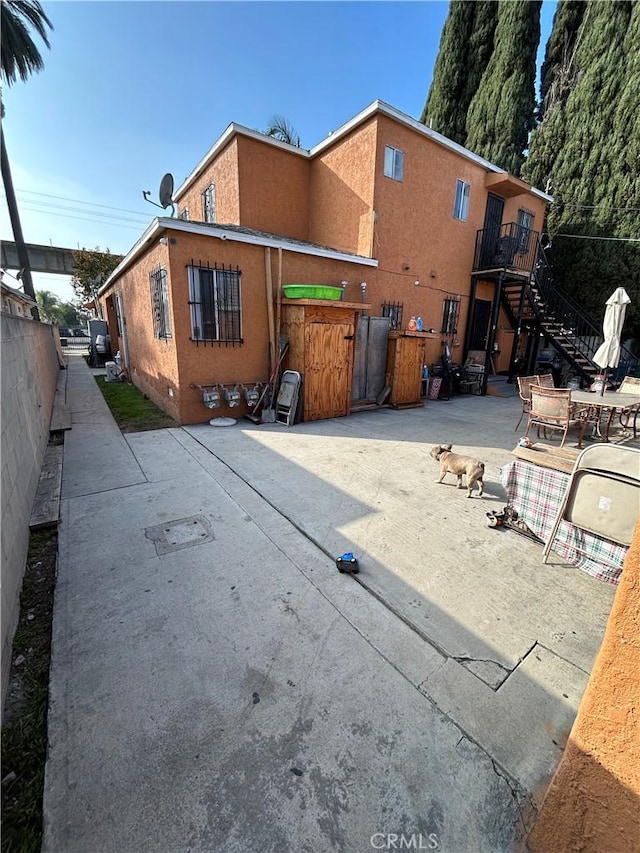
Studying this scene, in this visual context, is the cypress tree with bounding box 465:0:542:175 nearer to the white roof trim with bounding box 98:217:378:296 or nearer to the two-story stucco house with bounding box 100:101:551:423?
the two-story stucco house with bounding box 100:101:551:423

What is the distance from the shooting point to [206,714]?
1691mm

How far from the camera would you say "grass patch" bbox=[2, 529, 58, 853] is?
1.31m

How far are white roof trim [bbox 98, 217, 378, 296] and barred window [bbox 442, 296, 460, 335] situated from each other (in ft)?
12.4

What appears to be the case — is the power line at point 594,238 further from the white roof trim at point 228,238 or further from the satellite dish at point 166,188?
the satellite dish at point 166,188

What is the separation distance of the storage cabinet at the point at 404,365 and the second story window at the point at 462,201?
525 cm

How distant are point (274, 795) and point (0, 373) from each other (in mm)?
3210

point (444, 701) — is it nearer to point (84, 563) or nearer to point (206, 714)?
point (206, 714)

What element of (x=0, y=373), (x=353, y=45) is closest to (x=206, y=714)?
(x=0, y=373)

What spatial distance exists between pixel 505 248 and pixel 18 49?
20.0 meters

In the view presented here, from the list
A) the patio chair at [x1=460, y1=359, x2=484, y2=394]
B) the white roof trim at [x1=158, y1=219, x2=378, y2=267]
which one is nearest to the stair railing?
the patio chair at [x1=460, y1=359, x2=484, y2=394]

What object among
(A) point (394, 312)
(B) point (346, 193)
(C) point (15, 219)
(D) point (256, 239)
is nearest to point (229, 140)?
(B) point (346, 193)

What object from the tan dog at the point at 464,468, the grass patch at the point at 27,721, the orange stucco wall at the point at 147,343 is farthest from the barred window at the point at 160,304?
the tan dog at the point at 464,468

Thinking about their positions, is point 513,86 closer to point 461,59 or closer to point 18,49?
point 461,59

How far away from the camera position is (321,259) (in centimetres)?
809
